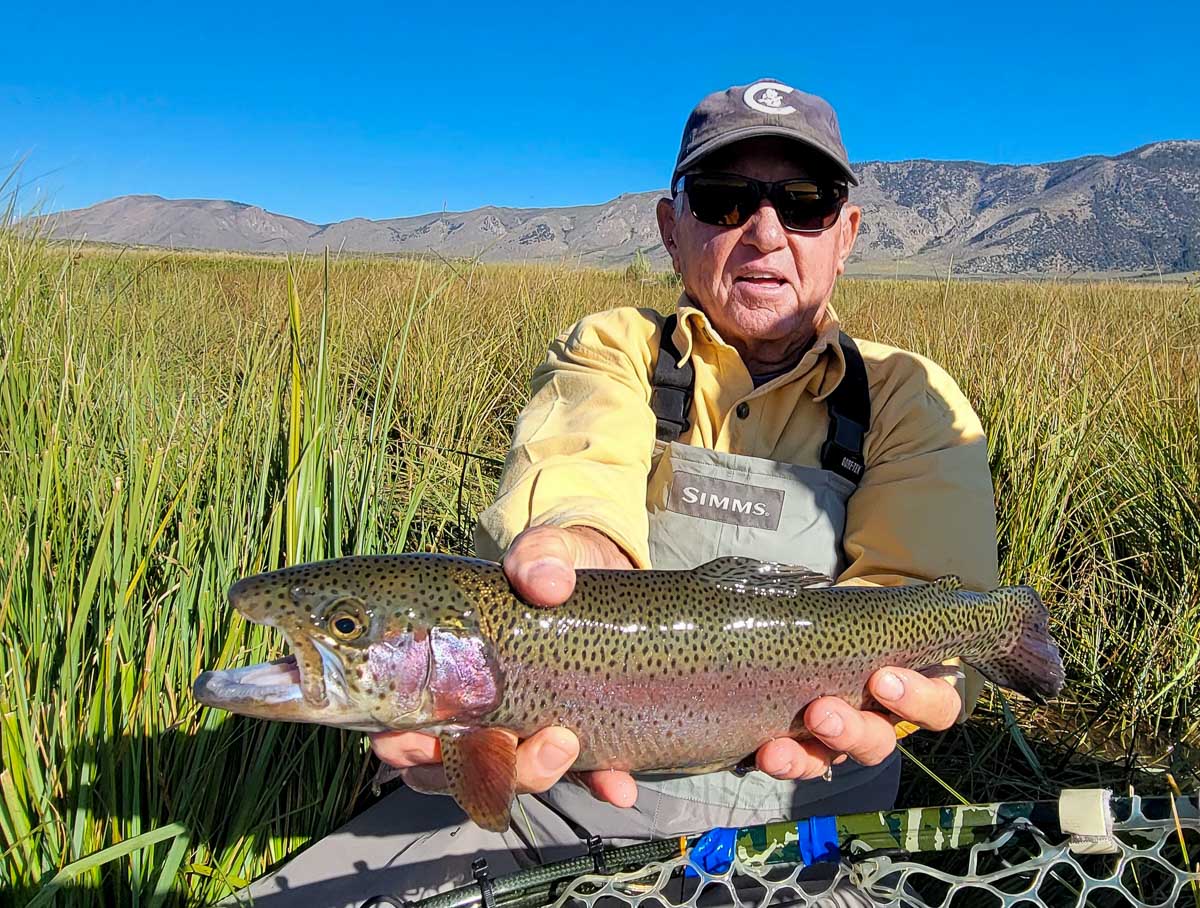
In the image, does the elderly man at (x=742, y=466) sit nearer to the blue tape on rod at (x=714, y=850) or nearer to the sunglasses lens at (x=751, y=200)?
the sunglasses lens at (x=751, y=200)

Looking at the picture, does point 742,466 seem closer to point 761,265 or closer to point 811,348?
point 811,348

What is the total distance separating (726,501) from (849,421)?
50 centimetres

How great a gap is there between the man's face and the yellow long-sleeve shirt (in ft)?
0.33

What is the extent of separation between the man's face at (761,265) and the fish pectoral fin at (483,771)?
168cm

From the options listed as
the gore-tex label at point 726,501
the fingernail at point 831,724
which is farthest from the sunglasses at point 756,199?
the fingernail at point 831,724

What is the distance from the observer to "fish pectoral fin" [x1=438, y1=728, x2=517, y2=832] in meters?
1.83

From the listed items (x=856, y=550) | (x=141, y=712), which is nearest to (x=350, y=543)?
(x=141, y=712)

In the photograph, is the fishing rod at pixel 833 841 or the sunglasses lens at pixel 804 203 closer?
the fishing rod at pixel 833 841

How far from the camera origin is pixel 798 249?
290cm

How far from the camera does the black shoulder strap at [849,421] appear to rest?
2717 mm

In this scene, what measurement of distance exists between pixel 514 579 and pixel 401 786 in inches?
53.8

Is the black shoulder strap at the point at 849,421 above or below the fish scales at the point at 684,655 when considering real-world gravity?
above

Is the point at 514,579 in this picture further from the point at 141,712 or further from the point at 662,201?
the point at 662,201

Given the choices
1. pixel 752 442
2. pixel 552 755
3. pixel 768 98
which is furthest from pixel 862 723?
pixel 768 98
